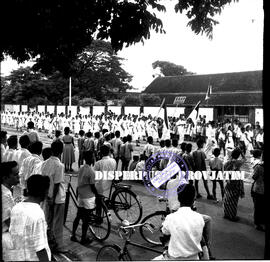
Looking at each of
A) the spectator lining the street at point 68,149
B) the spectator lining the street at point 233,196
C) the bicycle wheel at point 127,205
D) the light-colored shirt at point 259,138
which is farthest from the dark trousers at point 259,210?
the light-colored shirt at point 259,138

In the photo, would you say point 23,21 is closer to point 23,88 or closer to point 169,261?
point 169,261

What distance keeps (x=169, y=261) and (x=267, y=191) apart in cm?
153

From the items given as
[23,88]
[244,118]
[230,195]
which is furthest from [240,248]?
[244,118]

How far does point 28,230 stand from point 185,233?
1473mm

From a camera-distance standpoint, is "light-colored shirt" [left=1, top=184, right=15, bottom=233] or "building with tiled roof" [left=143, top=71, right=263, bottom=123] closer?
"light-colored shirt" [left=1, top=184, right=15, bottom=233]

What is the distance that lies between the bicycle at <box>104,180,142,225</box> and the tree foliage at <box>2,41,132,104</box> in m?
2.69

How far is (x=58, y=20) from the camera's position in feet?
18.6

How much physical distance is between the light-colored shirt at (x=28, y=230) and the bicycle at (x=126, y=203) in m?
2.98

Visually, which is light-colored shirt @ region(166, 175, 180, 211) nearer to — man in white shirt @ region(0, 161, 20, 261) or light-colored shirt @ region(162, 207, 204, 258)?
light-colored shirt @ region(162, 207, 204, 258)

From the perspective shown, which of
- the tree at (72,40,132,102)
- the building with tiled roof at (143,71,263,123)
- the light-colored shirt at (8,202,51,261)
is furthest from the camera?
the building with tiled roof at (143,71,263,123)

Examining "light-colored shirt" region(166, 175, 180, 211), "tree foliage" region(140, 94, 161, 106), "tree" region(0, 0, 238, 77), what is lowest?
"light-colored shirt" region(166, 175, 180, 211)

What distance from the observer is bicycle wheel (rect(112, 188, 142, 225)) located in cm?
614

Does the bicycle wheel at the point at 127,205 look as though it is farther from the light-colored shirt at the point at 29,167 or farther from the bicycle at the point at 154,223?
the light-colored shirt at the point at 29,167

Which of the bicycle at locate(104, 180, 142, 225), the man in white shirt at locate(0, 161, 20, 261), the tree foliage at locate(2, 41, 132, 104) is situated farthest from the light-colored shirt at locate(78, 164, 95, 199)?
the tree foliage at locate(2, 41, 132, 104)
